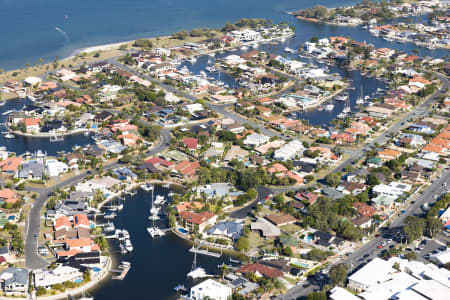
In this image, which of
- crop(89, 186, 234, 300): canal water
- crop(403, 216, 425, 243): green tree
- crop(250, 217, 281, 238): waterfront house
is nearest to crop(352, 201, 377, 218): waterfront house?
crop(403, 216, 425, 243): green tree

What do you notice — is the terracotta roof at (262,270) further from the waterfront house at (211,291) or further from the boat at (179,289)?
the boat at (179,289)

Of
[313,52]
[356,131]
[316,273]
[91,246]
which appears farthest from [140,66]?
[316,273]

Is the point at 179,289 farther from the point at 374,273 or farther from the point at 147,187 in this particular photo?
the point at 147,187

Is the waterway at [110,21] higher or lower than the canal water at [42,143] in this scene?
higher

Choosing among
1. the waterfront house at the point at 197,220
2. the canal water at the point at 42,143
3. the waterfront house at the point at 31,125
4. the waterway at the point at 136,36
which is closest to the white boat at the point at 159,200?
the waterway at the point at 136,36

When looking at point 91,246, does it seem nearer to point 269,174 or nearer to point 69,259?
point 69,259

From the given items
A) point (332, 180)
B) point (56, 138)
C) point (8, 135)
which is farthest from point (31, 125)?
point (332, 180)
